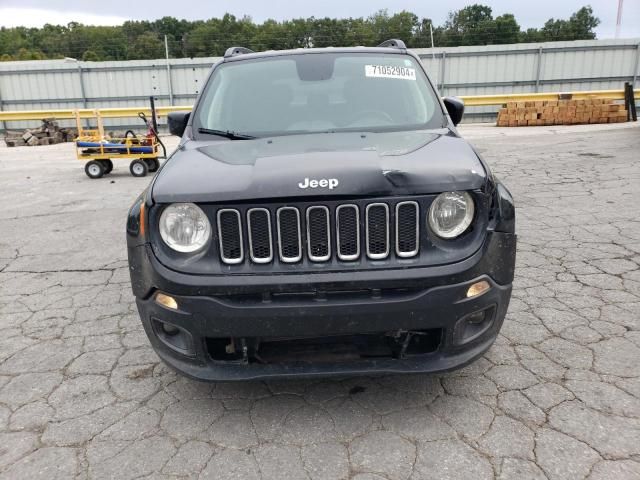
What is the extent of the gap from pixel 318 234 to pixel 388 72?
6.22 feet

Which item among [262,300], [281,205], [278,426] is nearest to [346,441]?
[278,426]

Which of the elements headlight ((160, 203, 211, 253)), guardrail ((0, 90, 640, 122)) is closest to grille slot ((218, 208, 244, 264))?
headlight ((160, 203, 211, 253))

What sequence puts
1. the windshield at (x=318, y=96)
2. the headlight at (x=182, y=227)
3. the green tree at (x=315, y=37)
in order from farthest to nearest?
1. the green tree at (x=315, y=37)
2. the windshield at (x=318, y=96)
3. the headlight at (x=182, y=227)

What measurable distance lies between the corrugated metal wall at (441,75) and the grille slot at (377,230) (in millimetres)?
20388

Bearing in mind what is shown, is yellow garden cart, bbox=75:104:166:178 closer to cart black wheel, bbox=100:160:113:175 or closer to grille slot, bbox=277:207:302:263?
cart black wheel, bbox=100:160:113:175

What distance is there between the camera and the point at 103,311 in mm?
3934

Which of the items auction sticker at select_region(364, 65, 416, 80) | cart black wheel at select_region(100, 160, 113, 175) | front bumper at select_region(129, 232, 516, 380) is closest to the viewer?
front bumper at select_region(129, 232, 516, 380)

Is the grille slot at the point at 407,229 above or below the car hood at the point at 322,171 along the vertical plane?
below

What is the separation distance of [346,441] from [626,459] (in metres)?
1.17

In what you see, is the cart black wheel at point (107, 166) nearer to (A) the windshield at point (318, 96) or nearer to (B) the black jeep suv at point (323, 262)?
(A) the windshield at point (318, 96)

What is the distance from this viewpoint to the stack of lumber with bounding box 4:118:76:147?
1839cm

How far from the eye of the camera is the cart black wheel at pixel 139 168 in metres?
10.3

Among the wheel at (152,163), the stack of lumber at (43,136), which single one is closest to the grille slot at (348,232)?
the wheel at (152,163)

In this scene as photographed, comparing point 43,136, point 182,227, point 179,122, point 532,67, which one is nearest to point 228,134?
point 179,122
